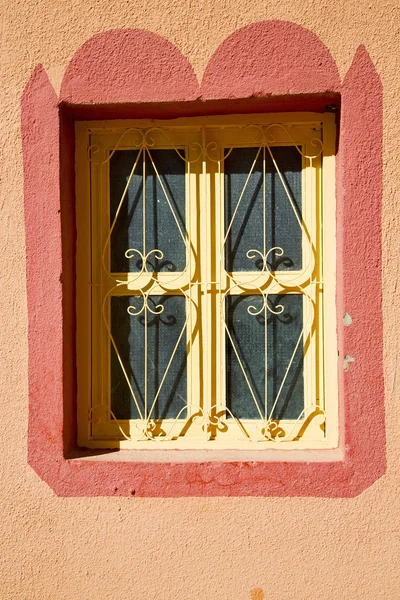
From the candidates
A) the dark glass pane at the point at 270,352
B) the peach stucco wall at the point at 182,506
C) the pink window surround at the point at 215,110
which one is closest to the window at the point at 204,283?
the dark glass pane at the point at 270,352

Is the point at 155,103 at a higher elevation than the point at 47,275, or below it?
higher

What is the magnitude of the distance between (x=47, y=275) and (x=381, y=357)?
1533mm

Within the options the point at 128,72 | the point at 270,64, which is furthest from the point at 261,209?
the point at 128,72

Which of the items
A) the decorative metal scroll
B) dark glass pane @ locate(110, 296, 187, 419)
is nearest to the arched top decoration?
the decorative metal scroll

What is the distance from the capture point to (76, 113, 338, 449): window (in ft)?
8.87

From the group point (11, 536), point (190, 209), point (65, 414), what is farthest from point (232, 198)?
point (11, 536)

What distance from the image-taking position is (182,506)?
8.39ft

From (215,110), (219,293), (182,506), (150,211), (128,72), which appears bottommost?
(182,506)

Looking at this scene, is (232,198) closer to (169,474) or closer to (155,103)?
(155,103)

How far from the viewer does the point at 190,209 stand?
2.74m

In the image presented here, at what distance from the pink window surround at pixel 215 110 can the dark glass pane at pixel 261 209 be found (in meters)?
0.22

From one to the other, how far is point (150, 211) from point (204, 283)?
1.43ft

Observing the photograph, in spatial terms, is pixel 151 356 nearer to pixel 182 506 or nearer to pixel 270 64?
pixel 182 506

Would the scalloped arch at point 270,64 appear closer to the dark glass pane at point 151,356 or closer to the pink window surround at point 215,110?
the pink window surround at point 215,110
